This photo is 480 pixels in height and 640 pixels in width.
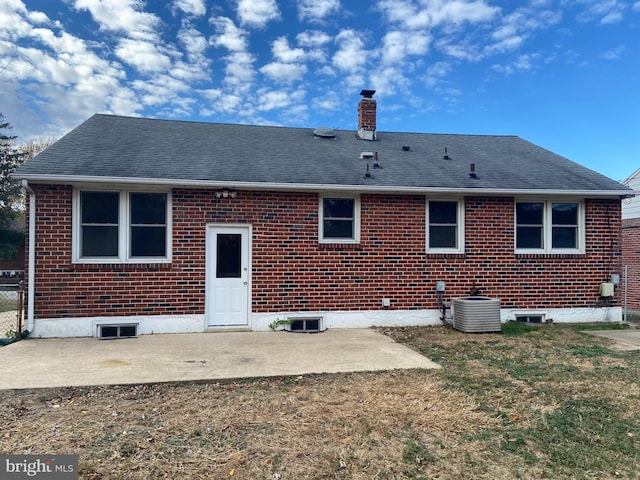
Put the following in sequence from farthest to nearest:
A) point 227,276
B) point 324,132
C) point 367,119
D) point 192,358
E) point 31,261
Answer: point 367,119
point 324,132
point 227,276
point 31,261
point 192,358

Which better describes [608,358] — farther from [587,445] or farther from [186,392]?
[186,392]

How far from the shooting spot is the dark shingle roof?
7805mm

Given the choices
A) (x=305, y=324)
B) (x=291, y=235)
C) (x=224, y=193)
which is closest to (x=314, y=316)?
(x=305, y=324)

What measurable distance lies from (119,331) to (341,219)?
4.88m

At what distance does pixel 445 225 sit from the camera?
9039 mm

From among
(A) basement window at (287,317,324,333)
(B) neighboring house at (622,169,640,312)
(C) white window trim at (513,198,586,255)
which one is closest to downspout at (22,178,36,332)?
(A) basement window at (287,317,324,333)

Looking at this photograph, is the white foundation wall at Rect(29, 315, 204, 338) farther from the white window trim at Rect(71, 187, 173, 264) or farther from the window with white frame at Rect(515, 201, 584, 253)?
the window with white frame at Rect(515, 201, 584, 253)

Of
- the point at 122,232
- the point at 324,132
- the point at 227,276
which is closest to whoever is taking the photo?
the point at 122,232

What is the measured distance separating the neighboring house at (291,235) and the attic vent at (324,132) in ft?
4.79

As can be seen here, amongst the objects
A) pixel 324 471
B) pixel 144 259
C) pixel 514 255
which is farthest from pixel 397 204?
pixel 324 471

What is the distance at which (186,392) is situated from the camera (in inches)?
183

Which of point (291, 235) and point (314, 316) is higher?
point (291, 235)

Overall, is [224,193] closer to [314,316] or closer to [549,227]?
[314,316]

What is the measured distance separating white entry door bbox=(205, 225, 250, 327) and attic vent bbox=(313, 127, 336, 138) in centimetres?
456
